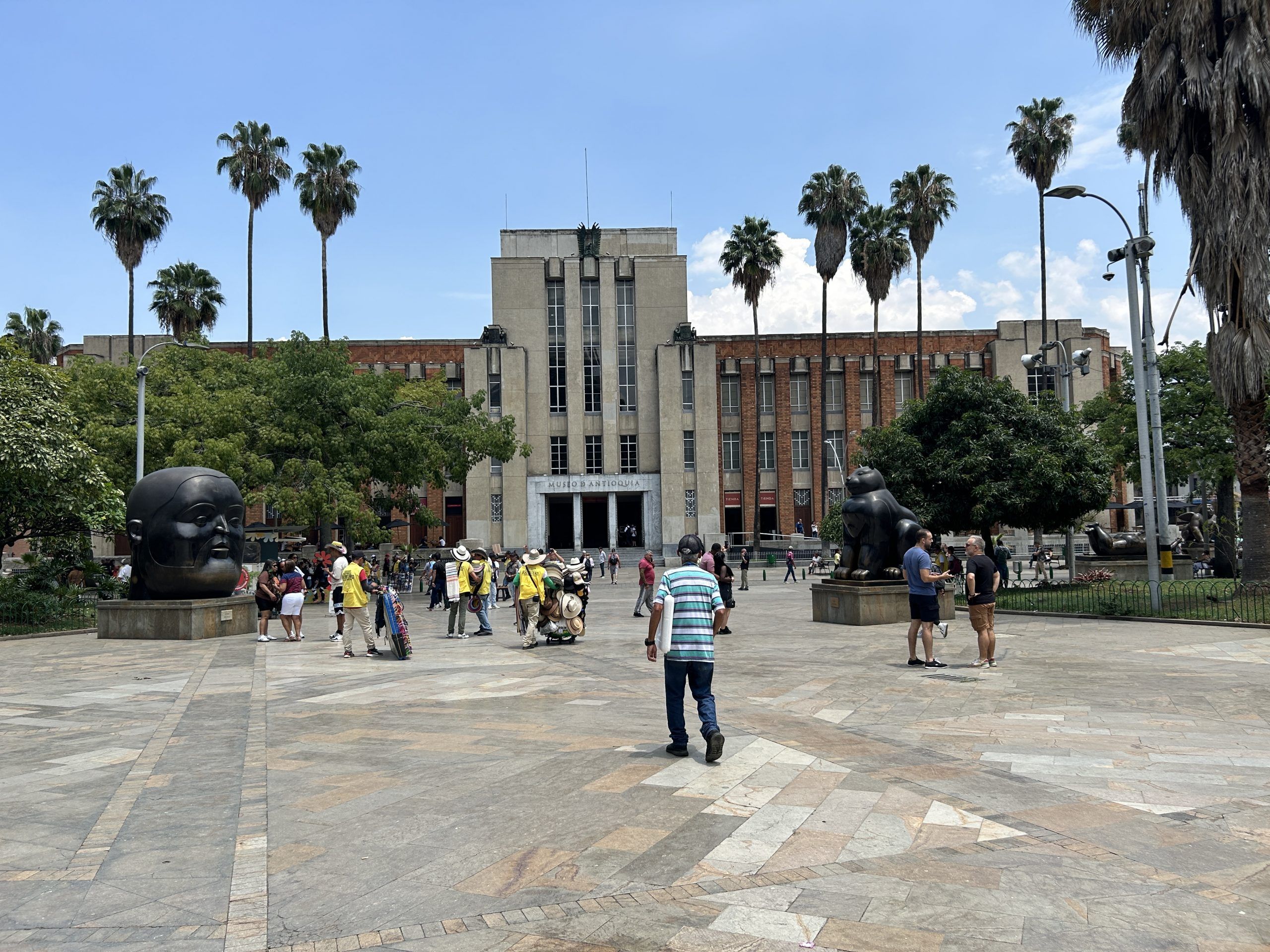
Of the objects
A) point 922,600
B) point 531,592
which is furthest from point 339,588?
point 922,600

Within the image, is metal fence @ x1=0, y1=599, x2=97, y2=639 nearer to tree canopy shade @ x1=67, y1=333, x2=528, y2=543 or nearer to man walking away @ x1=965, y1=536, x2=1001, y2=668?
tree canopy shade @ x1=67, y1=333, x2=528, y2=543

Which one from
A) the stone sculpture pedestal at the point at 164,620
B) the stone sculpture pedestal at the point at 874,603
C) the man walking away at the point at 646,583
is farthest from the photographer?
the man walking away at the point at 646,583

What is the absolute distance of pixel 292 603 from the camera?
18344 mm

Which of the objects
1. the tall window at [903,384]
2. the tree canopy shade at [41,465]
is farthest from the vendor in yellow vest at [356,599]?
the tall window at [903,384]

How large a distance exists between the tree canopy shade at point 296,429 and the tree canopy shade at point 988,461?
54.1ft

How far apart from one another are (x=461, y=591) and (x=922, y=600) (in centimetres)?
936

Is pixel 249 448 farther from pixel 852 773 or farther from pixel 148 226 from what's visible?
pixel 852 773

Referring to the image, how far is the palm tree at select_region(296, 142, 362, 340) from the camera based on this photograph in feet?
159

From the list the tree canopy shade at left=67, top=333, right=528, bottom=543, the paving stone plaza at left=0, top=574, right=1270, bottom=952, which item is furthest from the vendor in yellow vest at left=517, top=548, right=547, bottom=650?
the tree canopy shade at left=67, top=333, right=528, bottom=543

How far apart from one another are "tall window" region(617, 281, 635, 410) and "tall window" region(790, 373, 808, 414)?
446 inches

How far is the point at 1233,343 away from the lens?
756 inches

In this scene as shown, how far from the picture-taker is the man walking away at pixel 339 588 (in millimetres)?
16203

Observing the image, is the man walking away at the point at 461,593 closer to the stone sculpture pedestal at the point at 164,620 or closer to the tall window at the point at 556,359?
the stone sculpture pedestal at the point at 164,620

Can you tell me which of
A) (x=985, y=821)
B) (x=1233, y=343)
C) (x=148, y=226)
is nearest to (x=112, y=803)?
(x=985, y=821)
